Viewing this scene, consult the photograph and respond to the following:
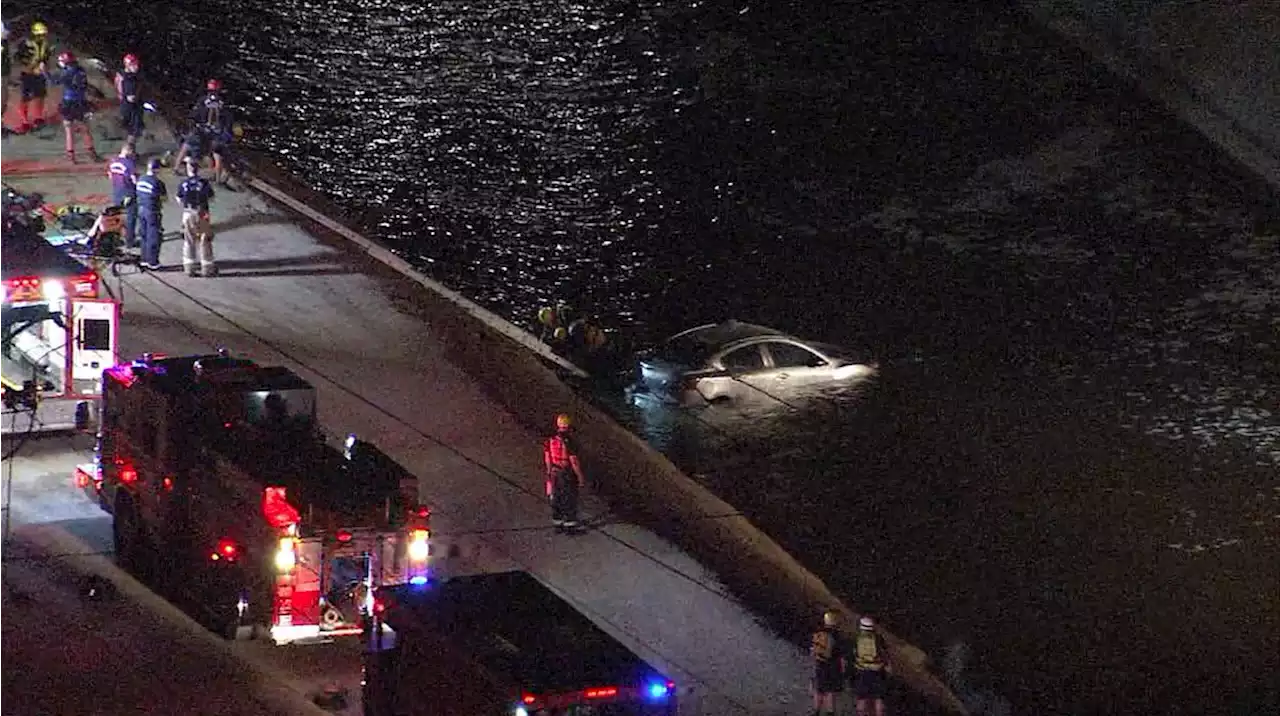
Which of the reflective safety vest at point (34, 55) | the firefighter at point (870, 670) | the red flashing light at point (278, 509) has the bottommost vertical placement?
the firefighter at point (870, 670)

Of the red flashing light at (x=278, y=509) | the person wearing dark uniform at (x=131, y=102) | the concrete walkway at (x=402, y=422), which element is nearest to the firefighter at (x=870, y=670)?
the concrete walkway at (x=402, y=422)

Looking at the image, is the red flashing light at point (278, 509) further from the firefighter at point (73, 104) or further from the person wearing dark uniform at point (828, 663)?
the firefighter at point (73, 104)

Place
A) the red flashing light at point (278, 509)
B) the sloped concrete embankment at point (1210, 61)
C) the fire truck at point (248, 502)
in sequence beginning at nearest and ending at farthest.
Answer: the red flashing light at point (278, 509) → the fire truck at point (248, 502) → the sloped concrete embankment at point (1210, 61)

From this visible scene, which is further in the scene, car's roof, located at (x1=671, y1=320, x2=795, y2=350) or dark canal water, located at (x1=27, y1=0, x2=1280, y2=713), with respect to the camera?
car's roof, located at (x1=671, y1=320, x2=795, y2=350)

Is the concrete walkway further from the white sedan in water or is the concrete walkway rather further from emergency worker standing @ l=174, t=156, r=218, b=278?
the white sedan in water

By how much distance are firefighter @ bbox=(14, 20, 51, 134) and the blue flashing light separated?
73.0ft

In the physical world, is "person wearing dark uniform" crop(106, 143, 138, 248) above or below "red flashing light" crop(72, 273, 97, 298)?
above

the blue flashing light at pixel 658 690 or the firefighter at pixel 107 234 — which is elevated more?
the firefighter at pixel 107 234

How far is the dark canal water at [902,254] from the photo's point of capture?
25281mm

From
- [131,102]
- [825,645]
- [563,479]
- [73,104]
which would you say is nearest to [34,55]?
[131,102]

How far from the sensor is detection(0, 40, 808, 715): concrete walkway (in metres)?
21.5

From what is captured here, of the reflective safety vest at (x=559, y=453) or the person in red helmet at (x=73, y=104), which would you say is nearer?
the reflective safety vest at (x=559, y=453)

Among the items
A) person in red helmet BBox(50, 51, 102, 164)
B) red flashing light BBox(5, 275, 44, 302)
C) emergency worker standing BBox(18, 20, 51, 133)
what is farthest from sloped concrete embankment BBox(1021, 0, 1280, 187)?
red flashing light BBox(5, 275, 44, 302)

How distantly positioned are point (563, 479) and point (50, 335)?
6.32 m
